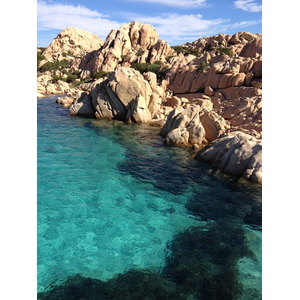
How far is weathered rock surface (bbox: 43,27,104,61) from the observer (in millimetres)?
103081

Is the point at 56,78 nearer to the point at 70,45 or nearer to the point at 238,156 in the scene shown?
the point at 70,45

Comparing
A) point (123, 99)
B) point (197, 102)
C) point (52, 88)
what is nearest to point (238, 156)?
point (123, 99)

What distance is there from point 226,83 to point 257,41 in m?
16.0

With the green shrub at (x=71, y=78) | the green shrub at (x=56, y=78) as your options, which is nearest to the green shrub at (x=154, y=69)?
the green shrub at (x=71, y=78)

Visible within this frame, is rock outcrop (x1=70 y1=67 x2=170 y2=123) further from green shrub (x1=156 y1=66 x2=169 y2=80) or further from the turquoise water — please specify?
green shrub (x1=156 y1=66 x2=169 y2=80)

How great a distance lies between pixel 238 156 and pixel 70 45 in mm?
115082

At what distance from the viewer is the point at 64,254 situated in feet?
29.4

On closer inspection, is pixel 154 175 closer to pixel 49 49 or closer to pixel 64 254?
pixel 64 254

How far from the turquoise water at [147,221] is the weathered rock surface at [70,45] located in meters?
95.6

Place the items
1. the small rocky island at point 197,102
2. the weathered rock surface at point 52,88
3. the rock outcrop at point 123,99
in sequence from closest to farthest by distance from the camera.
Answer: the small rocky island at point 197,102 < the rock outcrop at point 123,99 < the weathered rock surface at point 52,88

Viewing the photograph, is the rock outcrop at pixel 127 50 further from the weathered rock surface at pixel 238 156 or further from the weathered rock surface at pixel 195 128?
the weathered rock surface at pixel 238 156

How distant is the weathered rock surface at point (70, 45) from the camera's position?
10308cm

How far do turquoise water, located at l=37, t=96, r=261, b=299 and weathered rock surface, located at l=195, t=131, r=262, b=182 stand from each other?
754 mm
